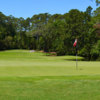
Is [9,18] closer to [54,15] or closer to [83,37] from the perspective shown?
[54,15]

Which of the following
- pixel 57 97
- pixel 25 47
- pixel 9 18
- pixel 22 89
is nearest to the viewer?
pixel 57 97

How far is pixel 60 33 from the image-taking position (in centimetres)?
3928

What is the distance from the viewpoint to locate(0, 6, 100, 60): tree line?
36781 mm

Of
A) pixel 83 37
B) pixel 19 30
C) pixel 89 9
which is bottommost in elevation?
pixel 83 37

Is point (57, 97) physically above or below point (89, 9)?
below

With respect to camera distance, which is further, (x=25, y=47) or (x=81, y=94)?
(x=25, y=47)

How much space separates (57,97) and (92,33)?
104ft

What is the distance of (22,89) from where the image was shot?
23.6 feet

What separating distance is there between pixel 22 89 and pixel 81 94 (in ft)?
6.86

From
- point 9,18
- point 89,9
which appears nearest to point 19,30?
point 9,18

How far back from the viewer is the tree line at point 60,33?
3678cm

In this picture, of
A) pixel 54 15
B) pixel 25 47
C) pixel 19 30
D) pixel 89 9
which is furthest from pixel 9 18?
pixel 89 9

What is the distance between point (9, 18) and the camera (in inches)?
3440

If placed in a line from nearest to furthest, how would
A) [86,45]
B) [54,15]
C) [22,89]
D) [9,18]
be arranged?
[22,89] → [86,45] → [54,15] → [9,18]
